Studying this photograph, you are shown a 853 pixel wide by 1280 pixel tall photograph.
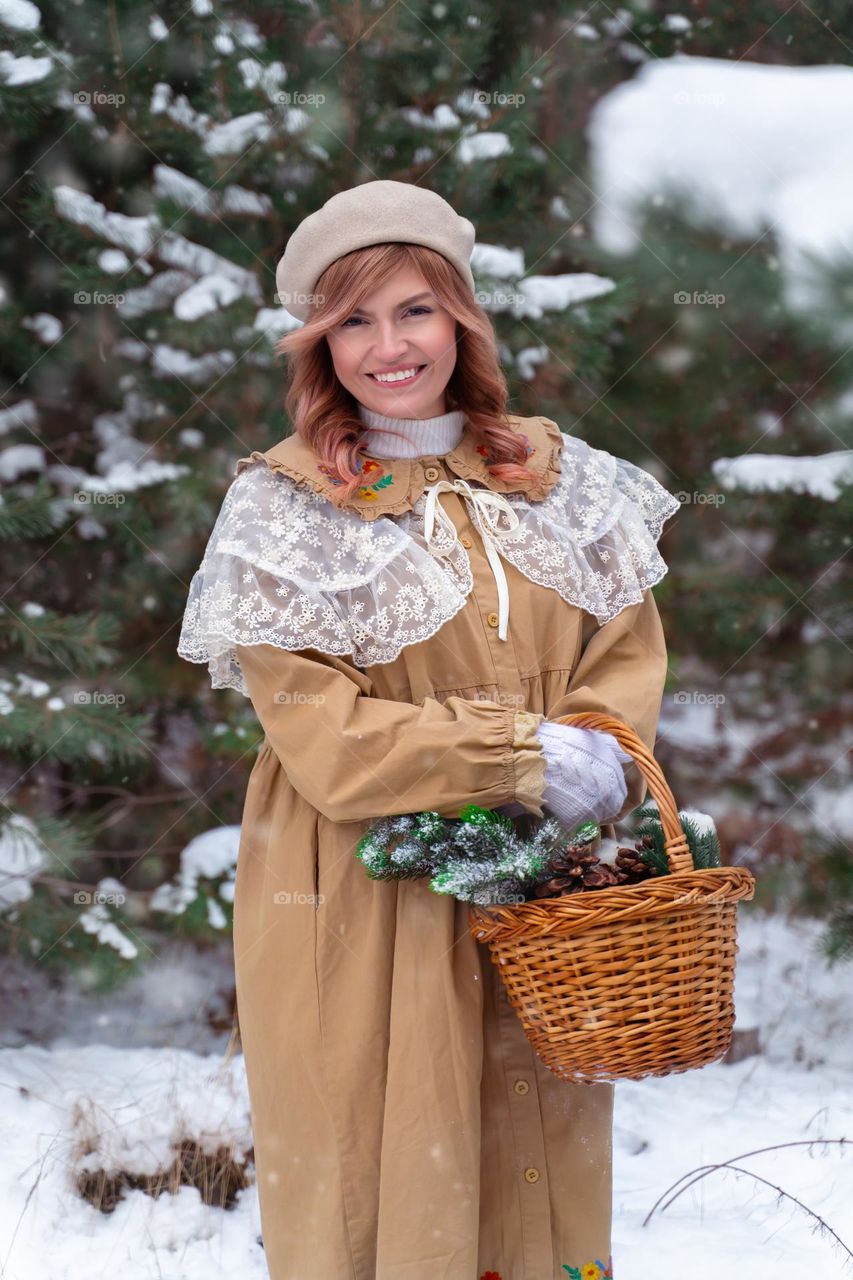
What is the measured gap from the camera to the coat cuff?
5.67 feet


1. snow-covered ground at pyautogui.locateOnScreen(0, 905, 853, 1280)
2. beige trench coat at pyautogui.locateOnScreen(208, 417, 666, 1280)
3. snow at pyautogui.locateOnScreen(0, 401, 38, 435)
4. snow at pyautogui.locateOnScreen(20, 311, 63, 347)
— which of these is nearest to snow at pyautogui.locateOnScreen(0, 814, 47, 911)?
snow-covered ground at pyautogui.locateOnScreen(0, 905, 853, 1280)

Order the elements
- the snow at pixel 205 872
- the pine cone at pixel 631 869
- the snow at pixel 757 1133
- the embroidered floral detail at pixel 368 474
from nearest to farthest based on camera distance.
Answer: the pine cone at pixel 631 869 → the embroidered floral detail at pixel 368 474 → the snow at pixel 757 1133 → the snow at pixel 205 872

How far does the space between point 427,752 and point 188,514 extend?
5.41ft

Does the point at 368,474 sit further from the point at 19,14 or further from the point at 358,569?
the point at 19,14

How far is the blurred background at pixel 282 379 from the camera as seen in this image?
311 centimetres

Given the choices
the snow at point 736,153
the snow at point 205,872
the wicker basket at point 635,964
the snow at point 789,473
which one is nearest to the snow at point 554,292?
the snow at point 736,153

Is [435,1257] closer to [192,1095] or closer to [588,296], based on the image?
[192,1095]

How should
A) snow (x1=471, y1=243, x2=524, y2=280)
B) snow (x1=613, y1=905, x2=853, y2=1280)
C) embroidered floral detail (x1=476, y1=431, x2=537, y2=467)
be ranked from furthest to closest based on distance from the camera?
snow (x1=471, y1=243, x2=524, y2=280)
snow (x1=613, y1=905, x2=853, y2=1280)
embroidered floral detail (x1=476, y1=431, x2=537, y2=467)

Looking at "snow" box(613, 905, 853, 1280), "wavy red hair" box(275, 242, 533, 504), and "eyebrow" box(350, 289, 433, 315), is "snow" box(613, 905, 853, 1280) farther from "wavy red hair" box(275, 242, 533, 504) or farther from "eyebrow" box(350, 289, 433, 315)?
"eyebrow" box(350, 289, 433, 315)

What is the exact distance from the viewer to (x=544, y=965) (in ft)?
5.34

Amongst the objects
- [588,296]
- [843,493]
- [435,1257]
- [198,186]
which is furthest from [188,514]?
[435,1257]

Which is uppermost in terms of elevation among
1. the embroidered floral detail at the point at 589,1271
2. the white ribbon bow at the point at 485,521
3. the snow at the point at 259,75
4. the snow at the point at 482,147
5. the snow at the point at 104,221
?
the snow at the point at 259,75

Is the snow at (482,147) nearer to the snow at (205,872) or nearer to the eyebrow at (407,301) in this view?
the eyebrow at (407,301)

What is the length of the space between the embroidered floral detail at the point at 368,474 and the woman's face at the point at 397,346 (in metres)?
0.09
